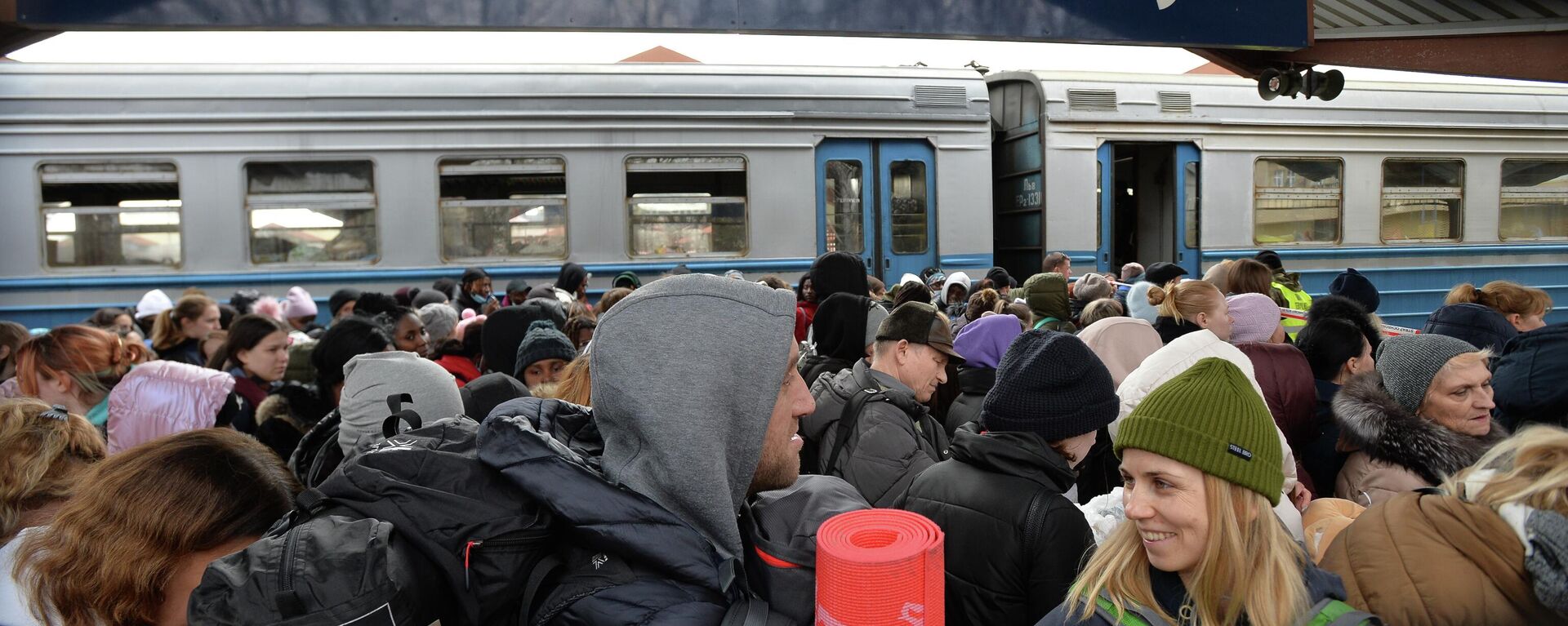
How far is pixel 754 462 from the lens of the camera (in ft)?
4.17

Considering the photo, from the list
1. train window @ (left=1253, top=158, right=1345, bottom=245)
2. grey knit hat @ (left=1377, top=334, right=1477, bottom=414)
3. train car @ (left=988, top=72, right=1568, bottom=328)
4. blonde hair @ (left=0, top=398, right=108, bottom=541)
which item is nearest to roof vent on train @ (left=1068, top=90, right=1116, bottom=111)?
train car @ (left=988, top=72, right=1568, bottom=328)

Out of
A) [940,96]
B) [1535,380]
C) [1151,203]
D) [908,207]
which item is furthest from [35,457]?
[1151,203]

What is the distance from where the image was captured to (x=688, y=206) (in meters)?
7.73

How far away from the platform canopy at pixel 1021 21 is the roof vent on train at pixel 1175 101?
5.28 meters

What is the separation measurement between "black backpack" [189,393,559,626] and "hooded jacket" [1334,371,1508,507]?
7.13 ft

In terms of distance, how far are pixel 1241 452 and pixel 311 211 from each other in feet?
24.5

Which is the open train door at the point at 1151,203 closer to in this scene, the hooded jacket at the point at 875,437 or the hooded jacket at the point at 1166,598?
the hooded jacket at the point at 875,437

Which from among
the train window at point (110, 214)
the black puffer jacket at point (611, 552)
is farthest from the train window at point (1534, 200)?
the train window at point (110, 214)

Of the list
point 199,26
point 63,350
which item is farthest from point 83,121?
point 199,26

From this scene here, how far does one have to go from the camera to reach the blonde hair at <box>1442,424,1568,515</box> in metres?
1.37

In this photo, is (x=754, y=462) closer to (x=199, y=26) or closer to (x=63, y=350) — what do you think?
(x=199, y=26)

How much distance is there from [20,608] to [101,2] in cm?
208

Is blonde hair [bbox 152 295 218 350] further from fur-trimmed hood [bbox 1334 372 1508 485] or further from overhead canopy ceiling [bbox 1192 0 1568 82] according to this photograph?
fur-trimmed hood [bbox 1334 372 1508 485]

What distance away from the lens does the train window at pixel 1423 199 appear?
931 centimetres
